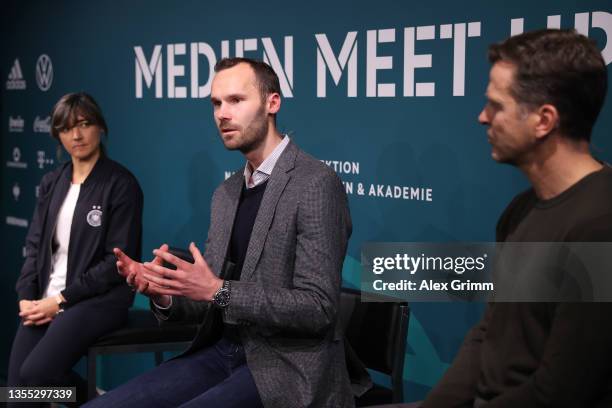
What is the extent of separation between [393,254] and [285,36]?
3.47 ft

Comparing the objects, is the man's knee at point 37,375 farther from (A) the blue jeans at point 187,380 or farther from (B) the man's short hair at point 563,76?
(B) the man's short hair at point 563,76

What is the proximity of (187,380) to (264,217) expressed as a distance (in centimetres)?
53

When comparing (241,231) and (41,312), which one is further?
(41,312)

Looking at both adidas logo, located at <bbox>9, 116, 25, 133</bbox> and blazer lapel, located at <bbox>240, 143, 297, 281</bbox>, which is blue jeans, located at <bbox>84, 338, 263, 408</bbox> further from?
adidas logo, located at <bbox>9, 116, 25, 133</bbox>

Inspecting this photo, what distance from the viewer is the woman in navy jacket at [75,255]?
322 centimetres

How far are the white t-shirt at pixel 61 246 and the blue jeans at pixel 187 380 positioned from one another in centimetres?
118

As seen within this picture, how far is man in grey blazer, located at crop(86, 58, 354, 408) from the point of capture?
86.1 inches

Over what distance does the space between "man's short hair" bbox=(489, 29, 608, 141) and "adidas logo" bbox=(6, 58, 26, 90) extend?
4.43 meters

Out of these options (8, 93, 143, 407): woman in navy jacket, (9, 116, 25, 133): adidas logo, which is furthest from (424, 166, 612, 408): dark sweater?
(9, 116, 25, 133): adidas logo

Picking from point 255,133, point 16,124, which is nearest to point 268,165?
point 255,133

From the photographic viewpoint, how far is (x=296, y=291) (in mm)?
2189

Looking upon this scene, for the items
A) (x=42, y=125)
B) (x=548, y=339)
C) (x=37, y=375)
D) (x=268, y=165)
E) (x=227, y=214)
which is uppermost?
(x=42, y=125)

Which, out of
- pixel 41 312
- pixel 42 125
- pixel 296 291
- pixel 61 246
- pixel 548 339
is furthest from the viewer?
pixel 42 125

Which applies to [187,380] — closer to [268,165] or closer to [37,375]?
[268,165]
